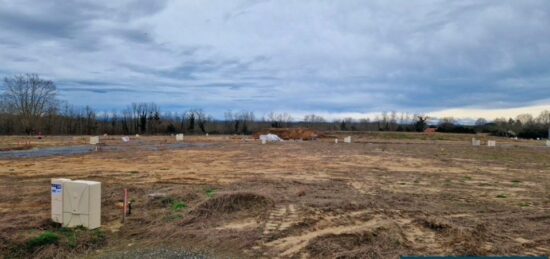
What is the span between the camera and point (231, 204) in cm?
965

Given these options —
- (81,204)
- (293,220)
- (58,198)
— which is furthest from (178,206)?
(293,220)

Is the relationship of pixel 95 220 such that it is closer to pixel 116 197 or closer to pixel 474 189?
pixel 116 197

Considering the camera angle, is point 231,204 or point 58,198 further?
point 231,204

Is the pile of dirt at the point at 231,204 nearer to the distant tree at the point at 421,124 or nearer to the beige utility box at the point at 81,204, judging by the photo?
the beige utility box at the point at 81,204

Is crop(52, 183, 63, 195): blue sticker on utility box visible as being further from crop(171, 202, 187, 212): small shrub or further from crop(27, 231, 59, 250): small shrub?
crop(171, 202, 187, 212): small shrub

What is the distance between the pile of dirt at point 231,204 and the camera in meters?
9.13

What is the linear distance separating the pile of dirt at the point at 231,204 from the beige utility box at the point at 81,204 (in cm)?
186

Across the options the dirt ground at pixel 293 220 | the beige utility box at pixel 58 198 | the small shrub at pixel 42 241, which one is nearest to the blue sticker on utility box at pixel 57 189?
the beige utility box at pixel 58 198

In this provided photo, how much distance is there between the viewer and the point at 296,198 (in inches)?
437

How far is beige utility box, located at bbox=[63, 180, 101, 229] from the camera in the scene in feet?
25.8

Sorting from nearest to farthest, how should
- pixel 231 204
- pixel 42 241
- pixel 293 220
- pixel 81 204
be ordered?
pixel 42 241 < pixel 81 204 < pixel 293 220 < pixel 231 204

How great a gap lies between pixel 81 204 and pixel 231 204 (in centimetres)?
314

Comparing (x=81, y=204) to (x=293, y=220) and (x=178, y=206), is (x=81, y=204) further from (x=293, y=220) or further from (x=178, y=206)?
(x=293, y=220)

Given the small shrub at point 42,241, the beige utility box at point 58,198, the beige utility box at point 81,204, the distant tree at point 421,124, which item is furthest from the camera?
the distant tree at point 421,124
